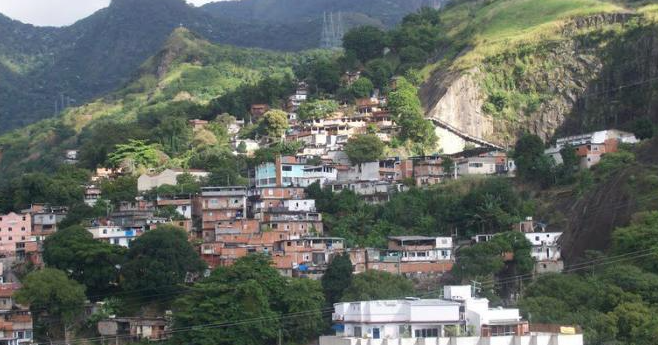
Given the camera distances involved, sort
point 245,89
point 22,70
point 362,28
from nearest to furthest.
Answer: point 245,89
point 362,28
point 22,70

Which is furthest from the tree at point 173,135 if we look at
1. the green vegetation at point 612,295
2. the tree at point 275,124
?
the green vegetation at point 612,295

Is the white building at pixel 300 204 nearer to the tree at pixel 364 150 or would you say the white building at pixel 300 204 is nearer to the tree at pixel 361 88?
the tree at pixel 364 150

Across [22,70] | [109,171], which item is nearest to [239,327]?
[109,171]

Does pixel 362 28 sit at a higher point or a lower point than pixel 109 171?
higher

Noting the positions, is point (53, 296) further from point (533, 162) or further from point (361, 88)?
point (361, 88)

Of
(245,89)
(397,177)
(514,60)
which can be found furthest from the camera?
(245,89)

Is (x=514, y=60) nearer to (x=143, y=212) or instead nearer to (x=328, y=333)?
(x=143, y=212)
